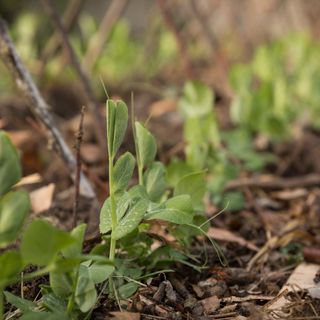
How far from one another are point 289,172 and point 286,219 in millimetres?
454

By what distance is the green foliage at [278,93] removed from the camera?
222 centimetres

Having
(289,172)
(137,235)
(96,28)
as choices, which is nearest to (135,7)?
(96,28)

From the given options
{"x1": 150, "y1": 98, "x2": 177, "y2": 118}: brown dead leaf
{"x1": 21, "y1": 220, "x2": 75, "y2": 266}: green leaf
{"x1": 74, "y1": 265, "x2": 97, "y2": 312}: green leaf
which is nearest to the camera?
{"x1": 21, "y1": 220, "x2": 75, "y2": 266}: green leaf

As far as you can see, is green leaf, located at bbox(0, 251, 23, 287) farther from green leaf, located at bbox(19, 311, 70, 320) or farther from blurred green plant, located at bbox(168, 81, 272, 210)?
blurred green plant, located at bbox(168, 81, 272, 210)

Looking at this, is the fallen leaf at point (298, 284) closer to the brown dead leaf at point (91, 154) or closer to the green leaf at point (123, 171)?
the green leaf at point (123, 171)

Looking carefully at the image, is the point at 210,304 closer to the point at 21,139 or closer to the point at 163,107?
the point at 21,139

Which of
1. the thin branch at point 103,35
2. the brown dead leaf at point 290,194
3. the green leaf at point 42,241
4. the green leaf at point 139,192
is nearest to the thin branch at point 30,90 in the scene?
the green leaf at point 139,192

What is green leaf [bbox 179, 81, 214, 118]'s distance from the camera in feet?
6.77

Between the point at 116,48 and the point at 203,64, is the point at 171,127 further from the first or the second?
the point at 203,64

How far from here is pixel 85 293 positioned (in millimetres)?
992

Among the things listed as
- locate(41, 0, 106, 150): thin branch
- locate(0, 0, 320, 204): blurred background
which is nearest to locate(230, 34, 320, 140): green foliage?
locate(0, 0, 320, 204): blurred background

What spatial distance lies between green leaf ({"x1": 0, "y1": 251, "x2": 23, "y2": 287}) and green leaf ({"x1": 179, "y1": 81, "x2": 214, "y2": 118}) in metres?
1.22

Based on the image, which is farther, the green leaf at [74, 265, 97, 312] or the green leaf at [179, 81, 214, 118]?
the green leaf at [179, 81, 214, 118]

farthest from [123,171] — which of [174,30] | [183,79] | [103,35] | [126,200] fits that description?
[183,79]
